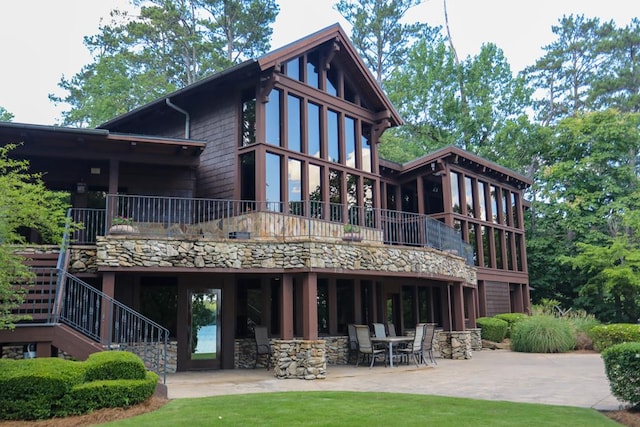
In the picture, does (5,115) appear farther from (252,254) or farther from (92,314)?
(252,254)

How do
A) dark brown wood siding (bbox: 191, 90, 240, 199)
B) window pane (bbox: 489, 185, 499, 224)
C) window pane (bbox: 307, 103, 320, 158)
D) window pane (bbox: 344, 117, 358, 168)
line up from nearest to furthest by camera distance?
1. dark brown wood siding (bbox: 191, 90, 240, 199)
2. window pane (bbox: 307, 103, 320, 158)
3. window pane (bbox: 344, 117, 358, 168)
4. window pane (bbox: 489, 185, 499, 224)

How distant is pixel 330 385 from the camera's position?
10.5 metres

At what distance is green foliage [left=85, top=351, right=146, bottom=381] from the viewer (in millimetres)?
8023

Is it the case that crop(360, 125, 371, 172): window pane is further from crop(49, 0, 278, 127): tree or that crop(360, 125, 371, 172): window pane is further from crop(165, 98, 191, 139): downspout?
crop(49, 0, 278, 127): tree

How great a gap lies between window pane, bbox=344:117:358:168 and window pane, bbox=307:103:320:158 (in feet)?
3.79

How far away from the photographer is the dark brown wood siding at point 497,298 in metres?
22.3

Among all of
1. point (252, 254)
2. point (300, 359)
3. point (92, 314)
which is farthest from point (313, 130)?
point (92, 314)

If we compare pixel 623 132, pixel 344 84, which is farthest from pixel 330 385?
pixel 623 132

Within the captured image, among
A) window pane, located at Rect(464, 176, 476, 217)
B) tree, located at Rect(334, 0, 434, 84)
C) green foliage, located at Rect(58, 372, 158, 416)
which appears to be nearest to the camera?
green foliage, located at Rect(58, 372, 158, 416)

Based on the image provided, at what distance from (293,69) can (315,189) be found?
3.43 metres

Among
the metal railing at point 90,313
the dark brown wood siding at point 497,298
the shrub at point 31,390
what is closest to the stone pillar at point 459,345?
the dark brown wood siding at point 497,298

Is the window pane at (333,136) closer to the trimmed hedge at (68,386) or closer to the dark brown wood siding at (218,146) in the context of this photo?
the dark brown wood siding at (218,146)

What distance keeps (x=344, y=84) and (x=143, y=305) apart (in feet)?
29.8

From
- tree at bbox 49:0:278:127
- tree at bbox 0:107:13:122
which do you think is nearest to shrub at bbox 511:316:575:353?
tree at bbox 49:0:278:127
